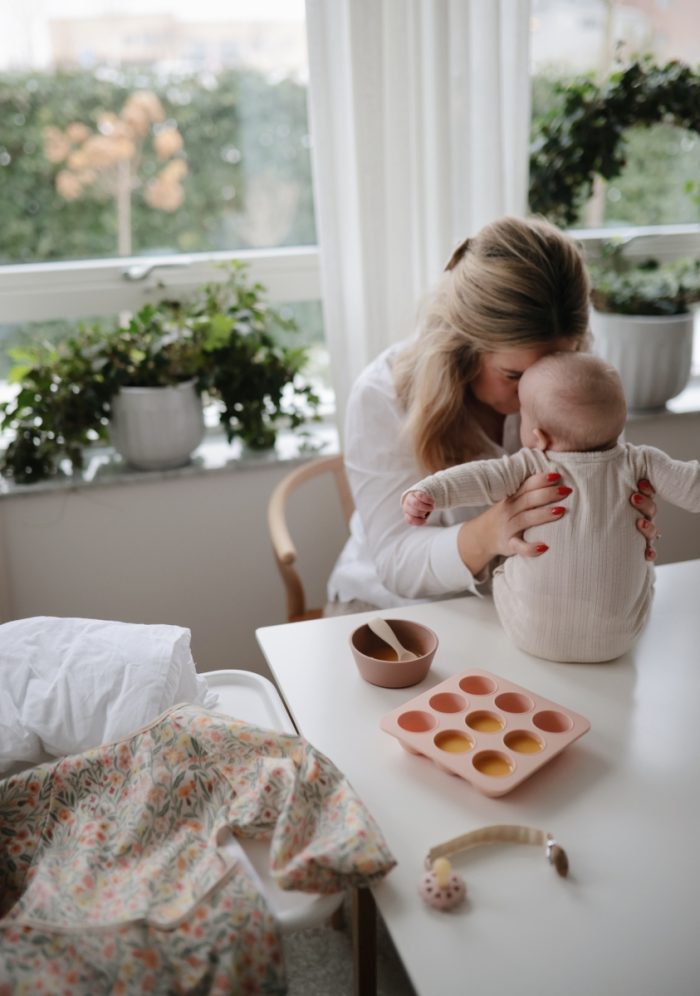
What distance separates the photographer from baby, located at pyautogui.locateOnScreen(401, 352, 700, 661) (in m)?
1.11

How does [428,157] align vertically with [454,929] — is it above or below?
above

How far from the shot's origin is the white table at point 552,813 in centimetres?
75

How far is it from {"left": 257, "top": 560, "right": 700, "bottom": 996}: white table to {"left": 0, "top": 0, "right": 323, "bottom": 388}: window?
127 cm

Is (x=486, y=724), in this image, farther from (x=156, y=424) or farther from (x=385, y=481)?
(x=156, y=424)

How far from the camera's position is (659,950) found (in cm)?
76

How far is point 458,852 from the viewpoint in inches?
34.4

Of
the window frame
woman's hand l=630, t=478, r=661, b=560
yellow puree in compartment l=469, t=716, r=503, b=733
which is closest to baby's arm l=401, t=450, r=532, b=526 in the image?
woman's hand l=630, t=478, r=661, b=560

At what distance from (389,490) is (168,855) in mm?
835

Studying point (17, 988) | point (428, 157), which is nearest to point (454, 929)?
point (17, 988)

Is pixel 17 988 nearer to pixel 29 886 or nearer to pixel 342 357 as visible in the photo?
pixel 29 886

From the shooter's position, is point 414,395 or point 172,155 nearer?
point 414,395

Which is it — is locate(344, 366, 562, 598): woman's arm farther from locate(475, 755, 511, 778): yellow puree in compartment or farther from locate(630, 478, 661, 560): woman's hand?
locate(475, 755, 511, 778): yellow puree in compartment

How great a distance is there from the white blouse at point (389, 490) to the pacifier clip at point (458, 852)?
0.61 meters

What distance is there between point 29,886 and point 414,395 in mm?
993
